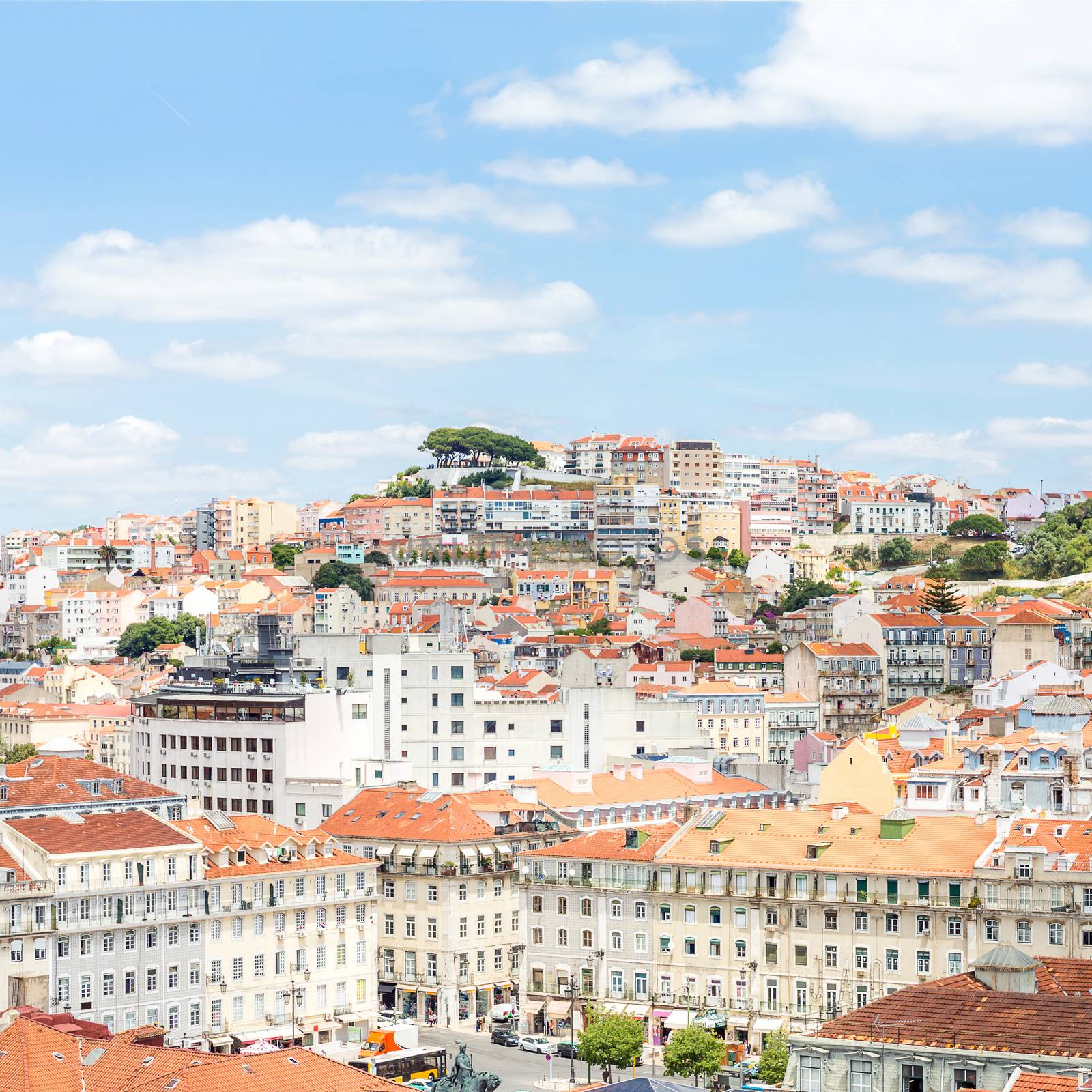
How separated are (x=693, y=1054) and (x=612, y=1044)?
9.05 ft

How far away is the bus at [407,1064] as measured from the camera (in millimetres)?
66500

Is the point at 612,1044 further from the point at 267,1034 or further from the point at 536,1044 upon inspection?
the point at 267,1034

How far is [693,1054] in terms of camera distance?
64.4m

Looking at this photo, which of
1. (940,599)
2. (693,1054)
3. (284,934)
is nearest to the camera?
(693,1054)

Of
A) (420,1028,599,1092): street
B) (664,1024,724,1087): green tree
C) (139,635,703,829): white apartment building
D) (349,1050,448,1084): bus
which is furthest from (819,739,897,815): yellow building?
(664,1024,724,1087): green tree

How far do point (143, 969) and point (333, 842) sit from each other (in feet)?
34.8

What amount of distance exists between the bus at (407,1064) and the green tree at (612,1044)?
447cm

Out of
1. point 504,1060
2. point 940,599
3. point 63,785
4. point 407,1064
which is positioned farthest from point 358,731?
point 940,599

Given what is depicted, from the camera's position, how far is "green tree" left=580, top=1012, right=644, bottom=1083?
2594 inches

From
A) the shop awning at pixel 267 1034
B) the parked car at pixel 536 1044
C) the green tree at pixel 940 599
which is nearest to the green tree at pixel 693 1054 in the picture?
the parked car at pixel 536 1044

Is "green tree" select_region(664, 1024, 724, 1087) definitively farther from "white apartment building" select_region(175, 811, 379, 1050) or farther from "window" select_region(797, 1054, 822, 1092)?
"window" select_region(797, 1054, 822, 1092)

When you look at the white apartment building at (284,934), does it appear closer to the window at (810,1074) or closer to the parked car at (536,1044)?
the parked car at (536,1044)

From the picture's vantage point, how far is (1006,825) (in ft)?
240

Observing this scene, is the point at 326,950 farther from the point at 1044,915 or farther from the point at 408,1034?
the point at 1044,915
